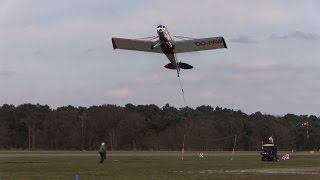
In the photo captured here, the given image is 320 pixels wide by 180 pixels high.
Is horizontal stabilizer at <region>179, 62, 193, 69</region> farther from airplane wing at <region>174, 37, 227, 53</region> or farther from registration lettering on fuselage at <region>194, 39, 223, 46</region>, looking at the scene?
registration lettering on fuselage at <region>194, 39, 223, 46</region>

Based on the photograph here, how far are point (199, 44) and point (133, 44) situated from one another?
225 centimetres

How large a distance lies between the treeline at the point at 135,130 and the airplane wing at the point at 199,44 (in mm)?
110995

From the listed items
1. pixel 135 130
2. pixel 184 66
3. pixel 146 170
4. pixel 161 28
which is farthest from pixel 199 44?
pixel 135 130

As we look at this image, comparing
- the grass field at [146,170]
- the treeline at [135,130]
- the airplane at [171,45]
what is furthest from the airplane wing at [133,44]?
the treeline at [135,130]

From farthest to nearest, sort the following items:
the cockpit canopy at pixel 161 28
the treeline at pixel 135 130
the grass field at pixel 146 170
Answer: the treeline at pixel 135 130
the grass field at pixel 146 170
the cockpit canopy at pixel 161 28

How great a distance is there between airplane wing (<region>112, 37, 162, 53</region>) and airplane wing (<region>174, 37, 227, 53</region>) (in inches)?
28.2

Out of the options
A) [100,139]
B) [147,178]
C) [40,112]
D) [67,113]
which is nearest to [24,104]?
[40,112]

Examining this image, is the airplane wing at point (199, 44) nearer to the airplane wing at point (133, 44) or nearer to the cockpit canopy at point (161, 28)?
the airplane wing at point (133, 44)

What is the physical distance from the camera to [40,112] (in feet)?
501

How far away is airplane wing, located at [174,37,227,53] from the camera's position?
64.0 feet

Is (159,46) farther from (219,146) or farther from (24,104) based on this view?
(24,104)

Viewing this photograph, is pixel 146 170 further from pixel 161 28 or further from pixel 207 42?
pixel 161 28

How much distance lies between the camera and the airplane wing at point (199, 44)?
1950 cm

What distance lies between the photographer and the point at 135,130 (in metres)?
142
